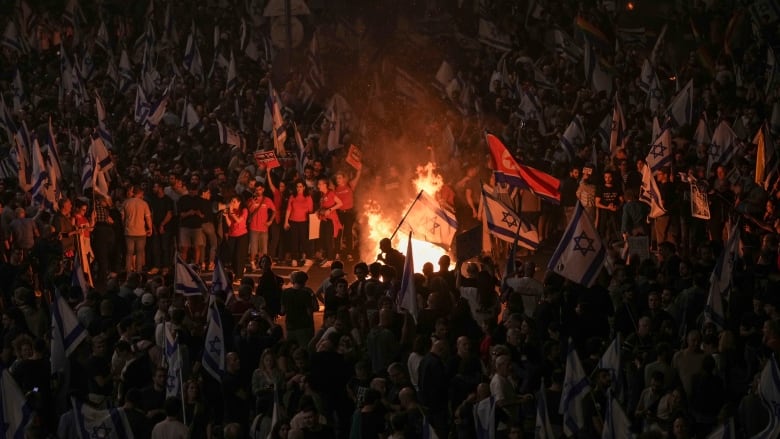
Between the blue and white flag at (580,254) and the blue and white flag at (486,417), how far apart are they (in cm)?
357

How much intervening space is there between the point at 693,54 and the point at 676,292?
716 inches

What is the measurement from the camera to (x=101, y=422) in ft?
47.8

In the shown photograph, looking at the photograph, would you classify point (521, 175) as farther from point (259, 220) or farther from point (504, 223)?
point (259, 220)

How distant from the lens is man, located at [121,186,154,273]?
24812mm

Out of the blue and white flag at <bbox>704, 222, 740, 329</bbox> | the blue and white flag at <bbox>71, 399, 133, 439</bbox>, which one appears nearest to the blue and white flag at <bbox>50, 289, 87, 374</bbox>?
the blue and white flag at <bbox>71, 399, 133, 439</bbox>

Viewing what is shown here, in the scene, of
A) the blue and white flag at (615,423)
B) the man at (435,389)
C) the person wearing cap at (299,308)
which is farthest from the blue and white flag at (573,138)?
the blue and white flag at (615,423)

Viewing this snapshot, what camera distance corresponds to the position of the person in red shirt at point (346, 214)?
26500 millimetres

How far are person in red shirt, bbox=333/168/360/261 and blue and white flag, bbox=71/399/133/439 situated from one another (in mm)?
12020

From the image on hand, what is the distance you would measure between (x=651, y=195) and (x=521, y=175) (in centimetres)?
300

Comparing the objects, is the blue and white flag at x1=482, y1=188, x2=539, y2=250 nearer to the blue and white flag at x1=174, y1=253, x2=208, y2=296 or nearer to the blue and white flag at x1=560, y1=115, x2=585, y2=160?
the blue and white flag at x1=174, y1=253, x2=208, y2=296

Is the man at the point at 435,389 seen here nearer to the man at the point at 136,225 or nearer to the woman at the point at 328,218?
the man at the point at 136,225

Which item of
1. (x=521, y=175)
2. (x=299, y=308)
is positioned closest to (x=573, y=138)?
(x=521, y=175)

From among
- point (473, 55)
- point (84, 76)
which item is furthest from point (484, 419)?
point (473, 55)

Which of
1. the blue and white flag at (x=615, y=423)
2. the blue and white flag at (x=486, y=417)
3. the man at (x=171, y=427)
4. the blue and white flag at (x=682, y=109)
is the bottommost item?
the man at (x=171, y=427)
